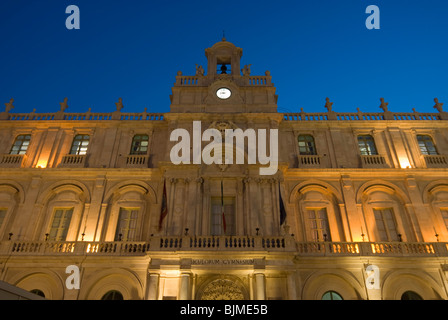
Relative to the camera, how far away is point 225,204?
21.7m

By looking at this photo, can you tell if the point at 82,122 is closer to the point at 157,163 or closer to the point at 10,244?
the point at 157,163

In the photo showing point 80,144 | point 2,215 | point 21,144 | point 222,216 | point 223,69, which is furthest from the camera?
point 223,69

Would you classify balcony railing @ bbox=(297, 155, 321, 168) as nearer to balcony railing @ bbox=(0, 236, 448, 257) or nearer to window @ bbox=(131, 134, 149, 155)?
balcony railing @ bbox=(0, 236, 448, 257)

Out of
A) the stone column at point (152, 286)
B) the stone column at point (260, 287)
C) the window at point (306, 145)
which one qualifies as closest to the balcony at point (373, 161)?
the window at point (306, 145)

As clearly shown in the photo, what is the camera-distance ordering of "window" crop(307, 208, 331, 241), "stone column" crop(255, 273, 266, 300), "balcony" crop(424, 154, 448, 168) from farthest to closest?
"balcony" crop(424, 154, 448, 168), "window" crop(307, 208, 331, 241), "stone column" crop(255, 273, 266, 300)

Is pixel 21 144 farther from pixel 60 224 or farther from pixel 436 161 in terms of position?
A: pixel 436 161

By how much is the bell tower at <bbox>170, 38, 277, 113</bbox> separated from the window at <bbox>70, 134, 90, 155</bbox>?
6.90 m

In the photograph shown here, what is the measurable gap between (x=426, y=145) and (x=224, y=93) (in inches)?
611

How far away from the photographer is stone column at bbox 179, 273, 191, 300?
1703 centimetres

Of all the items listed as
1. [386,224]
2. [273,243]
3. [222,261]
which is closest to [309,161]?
[386,224]

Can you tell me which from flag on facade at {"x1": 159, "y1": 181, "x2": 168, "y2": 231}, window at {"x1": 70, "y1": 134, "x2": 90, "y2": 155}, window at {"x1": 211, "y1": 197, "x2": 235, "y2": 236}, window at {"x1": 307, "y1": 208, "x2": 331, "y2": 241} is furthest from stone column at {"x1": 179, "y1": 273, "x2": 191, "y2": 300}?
window at {"x1": 70, "y1": 134, "x2": 90, "y2": 155}

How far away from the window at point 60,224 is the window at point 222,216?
9.45 m
